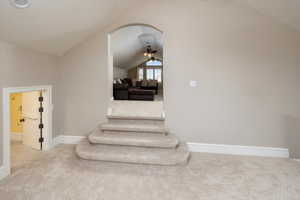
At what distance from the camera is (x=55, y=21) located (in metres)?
2.94

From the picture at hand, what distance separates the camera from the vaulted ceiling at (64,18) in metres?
2.49

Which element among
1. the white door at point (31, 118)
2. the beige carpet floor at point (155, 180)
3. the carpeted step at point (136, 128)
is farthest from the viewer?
the white door at point (31, 118)

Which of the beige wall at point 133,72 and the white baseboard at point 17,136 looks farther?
the beige wall at point 133,72

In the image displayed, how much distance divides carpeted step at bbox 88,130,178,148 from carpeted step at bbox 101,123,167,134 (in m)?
0.12

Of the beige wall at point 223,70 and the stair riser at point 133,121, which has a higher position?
the beige wall at point 223,70

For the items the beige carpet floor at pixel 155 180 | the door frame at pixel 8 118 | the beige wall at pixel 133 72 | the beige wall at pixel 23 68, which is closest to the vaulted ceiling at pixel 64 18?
the beige wall at pixel 23 68

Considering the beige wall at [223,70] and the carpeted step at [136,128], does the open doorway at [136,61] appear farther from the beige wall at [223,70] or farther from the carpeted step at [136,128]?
the carpeted step at [136,128]

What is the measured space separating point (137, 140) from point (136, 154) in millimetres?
320

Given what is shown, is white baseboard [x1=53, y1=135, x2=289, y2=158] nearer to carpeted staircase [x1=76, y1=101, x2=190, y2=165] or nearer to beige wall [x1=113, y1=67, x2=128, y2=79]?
carpeted staircase [x1=76, y1=101, x2=190, y2=165]

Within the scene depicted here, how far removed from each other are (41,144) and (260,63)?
488cm

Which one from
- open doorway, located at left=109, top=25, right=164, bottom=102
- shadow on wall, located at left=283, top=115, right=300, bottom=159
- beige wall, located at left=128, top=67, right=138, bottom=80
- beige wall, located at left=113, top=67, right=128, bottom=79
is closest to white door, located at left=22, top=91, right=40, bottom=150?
open doorway, located at left=109, top=25, right=164, bottom=102

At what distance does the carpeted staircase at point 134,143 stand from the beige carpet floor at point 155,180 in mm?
132

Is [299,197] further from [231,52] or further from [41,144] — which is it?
[41,144]

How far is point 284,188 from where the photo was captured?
2.49 meters
